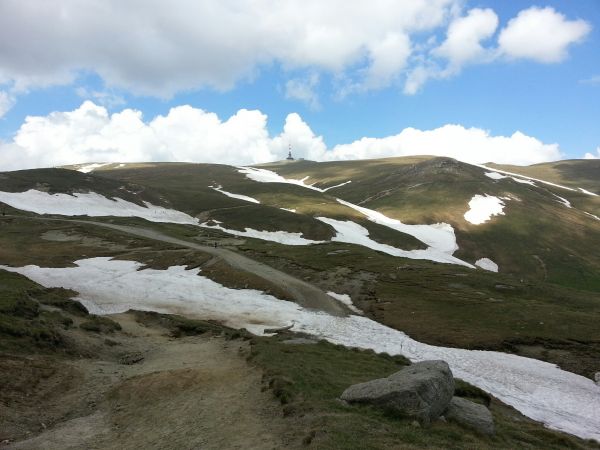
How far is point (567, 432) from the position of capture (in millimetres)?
25297

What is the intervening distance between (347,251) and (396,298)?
2751 centimetres

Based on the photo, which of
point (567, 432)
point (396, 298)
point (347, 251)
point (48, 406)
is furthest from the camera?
point (347, 251)

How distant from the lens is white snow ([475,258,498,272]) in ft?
391

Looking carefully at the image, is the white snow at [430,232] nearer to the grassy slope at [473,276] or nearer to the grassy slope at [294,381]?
the grassy slope at [473,276]

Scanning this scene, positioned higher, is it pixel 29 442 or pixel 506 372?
pixel 29 442

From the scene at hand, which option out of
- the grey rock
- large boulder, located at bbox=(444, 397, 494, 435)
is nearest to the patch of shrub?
the grey rock

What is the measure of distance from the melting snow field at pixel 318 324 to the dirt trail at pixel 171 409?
16.7 meters

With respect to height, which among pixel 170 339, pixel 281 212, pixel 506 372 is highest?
pixel 281 212

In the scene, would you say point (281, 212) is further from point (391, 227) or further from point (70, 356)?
point (70, 356)

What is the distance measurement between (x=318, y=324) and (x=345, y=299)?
14.4 metres

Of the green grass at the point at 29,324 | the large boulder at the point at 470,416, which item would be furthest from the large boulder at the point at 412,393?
the green grass at the point at 29,324

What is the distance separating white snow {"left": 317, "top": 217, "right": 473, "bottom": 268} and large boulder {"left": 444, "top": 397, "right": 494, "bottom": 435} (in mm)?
83816

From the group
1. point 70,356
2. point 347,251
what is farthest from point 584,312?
point 70,356

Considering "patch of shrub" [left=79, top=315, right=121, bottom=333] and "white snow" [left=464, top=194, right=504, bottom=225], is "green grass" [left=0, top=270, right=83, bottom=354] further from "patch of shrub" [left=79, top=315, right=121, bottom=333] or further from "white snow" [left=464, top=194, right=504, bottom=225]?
"white snow" [left=464, top=194, right=504, bottom=225]
